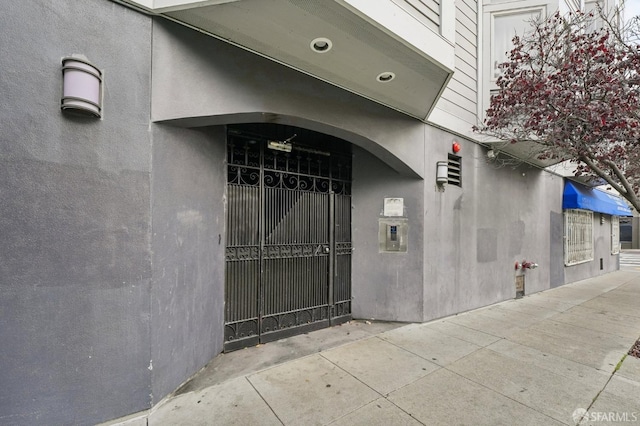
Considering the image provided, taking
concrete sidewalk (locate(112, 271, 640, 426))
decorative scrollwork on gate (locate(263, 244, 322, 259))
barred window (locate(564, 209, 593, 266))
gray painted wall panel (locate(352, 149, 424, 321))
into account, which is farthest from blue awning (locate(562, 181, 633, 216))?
decorative scrollwork on gate (locate(263, 244, 322, 259))

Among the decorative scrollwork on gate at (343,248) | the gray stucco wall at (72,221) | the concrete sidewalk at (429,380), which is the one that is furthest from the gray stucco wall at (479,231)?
the gray stucco wall at (72,221)

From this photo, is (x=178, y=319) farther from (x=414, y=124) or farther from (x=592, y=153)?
(x=592, y=153)

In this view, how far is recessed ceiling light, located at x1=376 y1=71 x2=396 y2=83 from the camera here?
3.59 meters

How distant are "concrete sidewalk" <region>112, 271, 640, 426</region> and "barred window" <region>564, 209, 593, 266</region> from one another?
4.73 m

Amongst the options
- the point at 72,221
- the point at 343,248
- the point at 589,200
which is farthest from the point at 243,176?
the point at 589,200

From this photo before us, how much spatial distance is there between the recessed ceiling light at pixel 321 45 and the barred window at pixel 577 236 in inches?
388

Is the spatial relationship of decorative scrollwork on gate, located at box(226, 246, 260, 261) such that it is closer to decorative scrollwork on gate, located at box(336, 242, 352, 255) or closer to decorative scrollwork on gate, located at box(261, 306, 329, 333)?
decorative scrollwork on gate, located at box(261, 306, 329, 333)

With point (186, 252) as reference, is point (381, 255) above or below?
below

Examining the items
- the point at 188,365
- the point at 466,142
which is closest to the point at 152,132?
the point at 188,365

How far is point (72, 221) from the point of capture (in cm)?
229

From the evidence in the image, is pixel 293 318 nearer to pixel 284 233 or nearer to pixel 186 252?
pixel 284 233

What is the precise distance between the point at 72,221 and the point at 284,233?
258 cm

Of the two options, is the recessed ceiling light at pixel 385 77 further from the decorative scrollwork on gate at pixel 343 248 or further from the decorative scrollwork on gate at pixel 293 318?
the decorative scrollwork on gate at pixel 293 318

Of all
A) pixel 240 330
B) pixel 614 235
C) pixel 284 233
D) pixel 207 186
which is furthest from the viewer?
pixel 614 235
